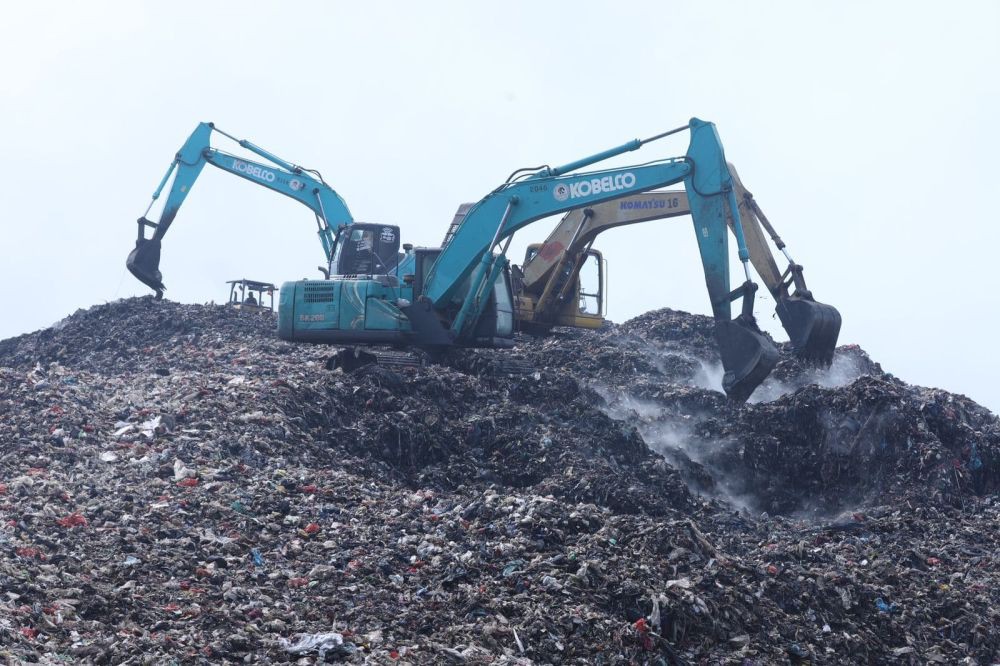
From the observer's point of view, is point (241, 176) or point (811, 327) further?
point (241, 176)

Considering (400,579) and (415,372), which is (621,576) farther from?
A: (415,372)

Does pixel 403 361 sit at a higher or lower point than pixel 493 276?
lower

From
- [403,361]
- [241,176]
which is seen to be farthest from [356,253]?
[241,176]

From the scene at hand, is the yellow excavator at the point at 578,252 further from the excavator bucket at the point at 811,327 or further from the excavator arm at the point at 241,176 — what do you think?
the excavator arm at the point at 241,176

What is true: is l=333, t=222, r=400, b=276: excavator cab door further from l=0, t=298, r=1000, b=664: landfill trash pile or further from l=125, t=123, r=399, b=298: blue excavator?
l=125, t=123, r=399, b=298: blue excavator

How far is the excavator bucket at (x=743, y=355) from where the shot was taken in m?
11.3

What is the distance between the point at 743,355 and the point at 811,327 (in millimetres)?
1490

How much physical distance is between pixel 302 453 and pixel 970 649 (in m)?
6.40

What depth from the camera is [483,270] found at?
13.8 meters

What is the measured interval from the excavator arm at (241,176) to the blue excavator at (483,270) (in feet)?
21.5

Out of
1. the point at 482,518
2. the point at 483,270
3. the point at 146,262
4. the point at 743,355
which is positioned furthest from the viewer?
the point at 146,262

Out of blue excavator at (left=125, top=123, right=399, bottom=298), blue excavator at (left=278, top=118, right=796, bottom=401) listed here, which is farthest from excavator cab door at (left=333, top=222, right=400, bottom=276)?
blue excavator at (left=125, top=123, right=399, bottom=298)

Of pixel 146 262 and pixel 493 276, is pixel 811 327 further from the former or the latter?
pixel 146 262

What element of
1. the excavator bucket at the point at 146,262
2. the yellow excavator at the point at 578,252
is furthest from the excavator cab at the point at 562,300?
the excavator bucket at the point at 146,262
